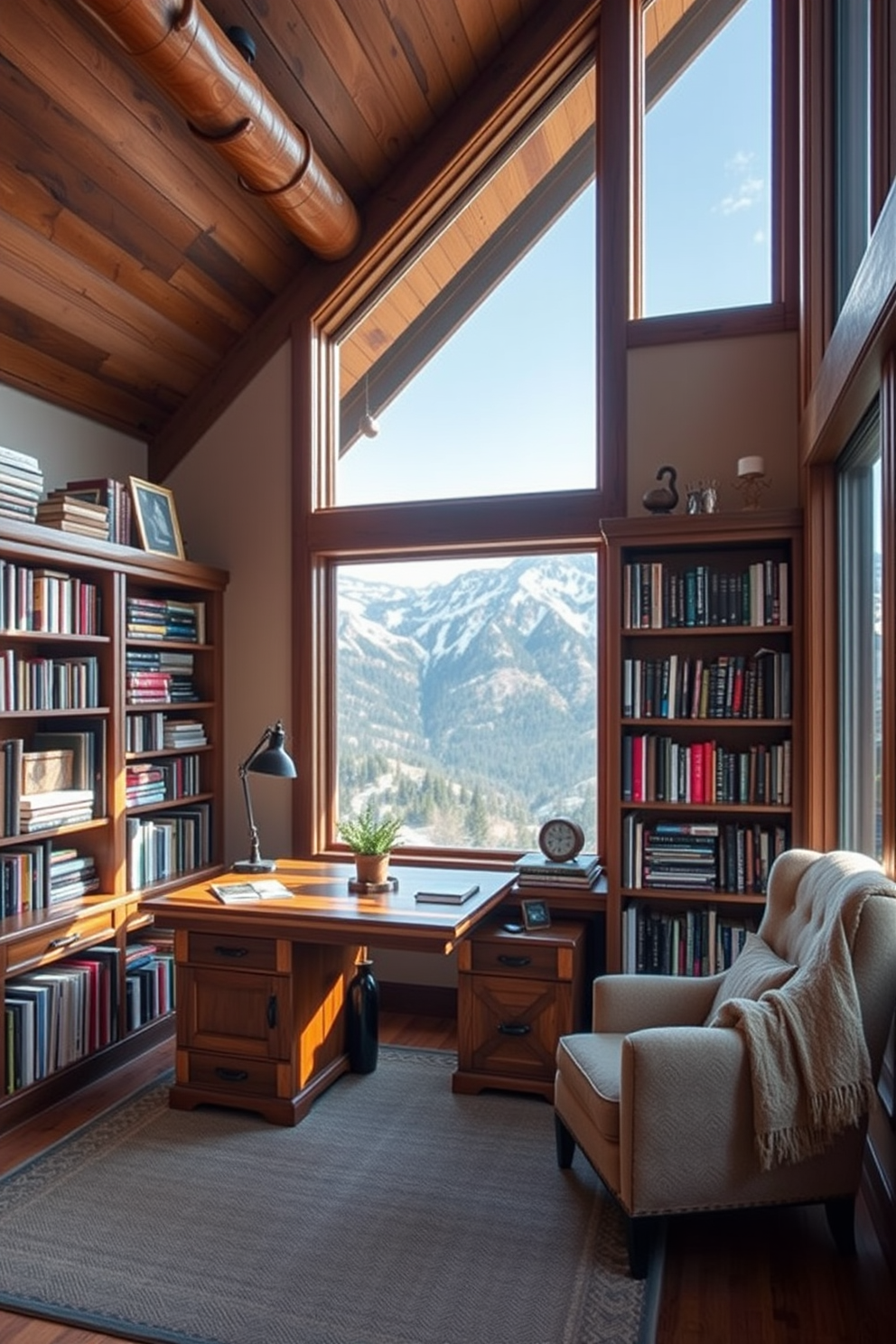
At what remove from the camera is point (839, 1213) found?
227 centimetres

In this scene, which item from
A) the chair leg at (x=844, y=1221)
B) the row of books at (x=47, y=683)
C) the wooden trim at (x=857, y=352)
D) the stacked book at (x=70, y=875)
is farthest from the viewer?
the stacked book at (x=70, y=875)

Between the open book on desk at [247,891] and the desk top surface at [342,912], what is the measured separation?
0.02m

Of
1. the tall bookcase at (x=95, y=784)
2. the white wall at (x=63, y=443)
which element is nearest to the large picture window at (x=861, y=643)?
the tall bookcase at (x=95, y=784)

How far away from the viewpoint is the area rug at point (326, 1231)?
2.05 metres

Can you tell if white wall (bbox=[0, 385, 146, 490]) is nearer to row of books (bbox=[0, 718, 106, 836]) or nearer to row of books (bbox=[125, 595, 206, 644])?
row of books (bbox=[125, 595, 206, 644])

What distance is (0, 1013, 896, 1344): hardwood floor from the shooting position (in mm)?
2000

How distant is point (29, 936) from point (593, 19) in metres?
4.17

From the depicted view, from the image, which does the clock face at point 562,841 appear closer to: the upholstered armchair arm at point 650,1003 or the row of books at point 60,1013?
Answer: the upholstered armchair arm at point 650,1003

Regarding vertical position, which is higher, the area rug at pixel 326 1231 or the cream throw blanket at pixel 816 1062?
the cream throw blanket at pixel 816 1062

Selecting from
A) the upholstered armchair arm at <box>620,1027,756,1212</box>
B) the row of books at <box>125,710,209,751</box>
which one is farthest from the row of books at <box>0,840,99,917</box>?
the upholstered armchair arm at <box>620,1027,756,1212</box>

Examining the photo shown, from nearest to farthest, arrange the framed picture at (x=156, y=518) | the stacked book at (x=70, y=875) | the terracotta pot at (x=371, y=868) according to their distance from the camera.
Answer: the terracotta pot at (x=371, y=868) → the stacked book at (x=70, y=875) → the framed picture at (x=156, y=518)

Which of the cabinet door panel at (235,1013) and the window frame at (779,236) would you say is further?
the window frame at (779,236)

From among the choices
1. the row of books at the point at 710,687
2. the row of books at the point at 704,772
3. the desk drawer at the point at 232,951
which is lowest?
the desk drawer at the point at 232,951

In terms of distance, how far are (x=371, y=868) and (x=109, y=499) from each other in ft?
5.93
